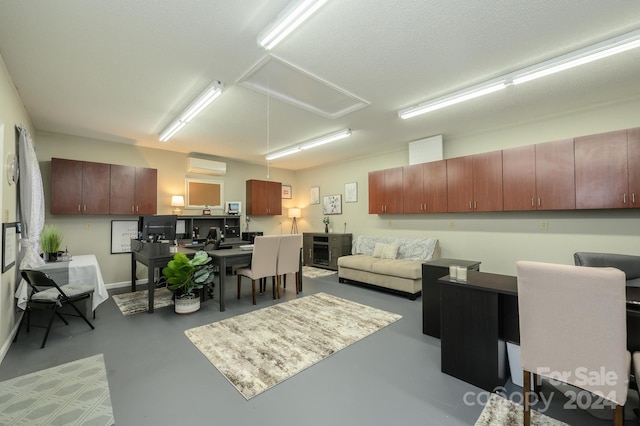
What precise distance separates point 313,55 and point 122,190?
453 centimetres

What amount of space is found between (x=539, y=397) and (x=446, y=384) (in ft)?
2.04

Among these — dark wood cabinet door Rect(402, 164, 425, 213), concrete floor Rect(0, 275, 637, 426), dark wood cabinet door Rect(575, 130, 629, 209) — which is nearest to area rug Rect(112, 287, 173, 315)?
concrete floor Rect(0, 275, 637, 426)

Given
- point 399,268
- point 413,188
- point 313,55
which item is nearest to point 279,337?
point 399,268

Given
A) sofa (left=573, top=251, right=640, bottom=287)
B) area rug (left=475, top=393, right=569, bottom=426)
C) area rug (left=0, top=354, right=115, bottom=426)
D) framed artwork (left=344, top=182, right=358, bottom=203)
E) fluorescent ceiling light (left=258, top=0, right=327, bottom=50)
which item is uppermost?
fluorescent ceiling light (left=258, top=0, right=327, bottom=50)

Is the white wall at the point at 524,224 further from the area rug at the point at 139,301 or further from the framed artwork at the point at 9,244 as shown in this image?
the framed artwork at the point at 9,244

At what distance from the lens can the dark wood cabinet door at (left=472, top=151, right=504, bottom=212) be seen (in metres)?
4.02

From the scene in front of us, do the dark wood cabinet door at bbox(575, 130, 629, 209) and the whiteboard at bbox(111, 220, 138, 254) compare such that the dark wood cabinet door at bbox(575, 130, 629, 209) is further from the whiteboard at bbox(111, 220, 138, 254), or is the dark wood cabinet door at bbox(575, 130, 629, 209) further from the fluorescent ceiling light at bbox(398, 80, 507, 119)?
the whiteboard at bbox(111, 220, 138, 254)

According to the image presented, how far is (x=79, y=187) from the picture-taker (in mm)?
4520

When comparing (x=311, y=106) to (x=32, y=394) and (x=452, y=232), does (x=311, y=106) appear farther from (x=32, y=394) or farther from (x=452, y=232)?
(x=32, y=394)

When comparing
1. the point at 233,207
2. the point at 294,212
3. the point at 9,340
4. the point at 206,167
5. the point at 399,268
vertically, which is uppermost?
the point at 206,167

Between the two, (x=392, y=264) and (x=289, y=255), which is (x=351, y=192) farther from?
(x=289, y=255)

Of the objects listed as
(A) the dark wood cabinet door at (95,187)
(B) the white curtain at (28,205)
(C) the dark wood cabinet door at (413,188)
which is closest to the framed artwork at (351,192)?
(C) the dark wood cabinet door at (413,188)

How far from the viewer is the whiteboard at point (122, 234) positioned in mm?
5062

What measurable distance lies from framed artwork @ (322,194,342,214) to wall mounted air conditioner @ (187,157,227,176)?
2706 millimetres
